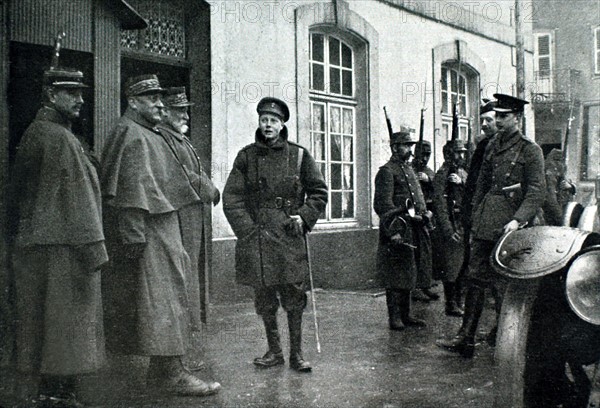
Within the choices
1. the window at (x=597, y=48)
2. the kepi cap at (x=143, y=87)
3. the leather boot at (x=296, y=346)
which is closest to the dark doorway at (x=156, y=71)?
the kepi cap at (x=143, y=87)

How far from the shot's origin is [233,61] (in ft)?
28.2

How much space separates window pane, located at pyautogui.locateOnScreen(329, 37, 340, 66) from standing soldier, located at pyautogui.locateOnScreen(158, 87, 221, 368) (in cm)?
498

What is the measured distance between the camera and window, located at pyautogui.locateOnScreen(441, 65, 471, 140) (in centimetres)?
1305

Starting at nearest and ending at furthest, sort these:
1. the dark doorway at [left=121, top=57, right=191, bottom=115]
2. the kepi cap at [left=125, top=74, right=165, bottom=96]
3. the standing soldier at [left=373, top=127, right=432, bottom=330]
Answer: the kepi cap at [left=125, top=74, right=165, bottom=96] → the standing soldier at [left=373, top=127, right=432, bottom=330] → the dark doorway at [left=121, top=57, right=191, bottom=115]

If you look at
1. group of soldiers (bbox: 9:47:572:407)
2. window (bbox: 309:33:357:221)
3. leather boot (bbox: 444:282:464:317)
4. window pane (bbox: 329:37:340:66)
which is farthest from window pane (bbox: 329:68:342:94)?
group of soldiers (bbox: 9:47:572:407)

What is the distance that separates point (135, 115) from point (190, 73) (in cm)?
369

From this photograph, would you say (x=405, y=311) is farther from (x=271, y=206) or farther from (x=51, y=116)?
(x=51, y=116)

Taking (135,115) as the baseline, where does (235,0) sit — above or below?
above

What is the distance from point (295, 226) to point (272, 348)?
0.97 metres

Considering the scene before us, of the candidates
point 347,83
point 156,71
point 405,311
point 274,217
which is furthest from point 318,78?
point 274,217

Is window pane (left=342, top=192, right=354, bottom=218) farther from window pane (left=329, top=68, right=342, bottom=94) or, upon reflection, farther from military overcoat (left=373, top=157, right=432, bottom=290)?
military overcoat (left=373, top=157, right=432, bottom=290)

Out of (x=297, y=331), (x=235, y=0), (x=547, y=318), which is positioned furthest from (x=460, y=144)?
(x=547, y=318)

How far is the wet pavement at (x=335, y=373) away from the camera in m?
4.45

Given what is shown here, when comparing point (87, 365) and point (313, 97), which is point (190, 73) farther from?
point (87, 365)
